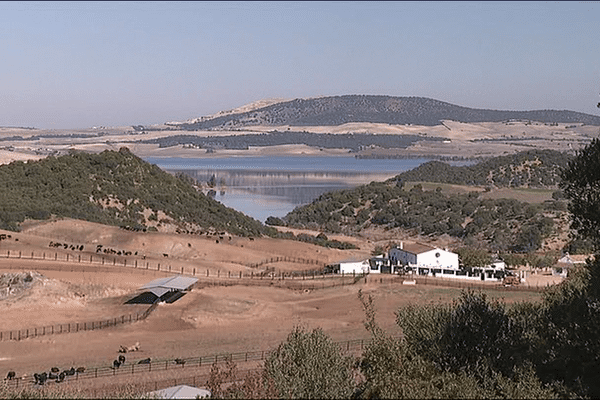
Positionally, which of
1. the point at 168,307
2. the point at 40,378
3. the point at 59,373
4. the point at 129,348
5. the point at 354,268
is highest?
the point at 40,378

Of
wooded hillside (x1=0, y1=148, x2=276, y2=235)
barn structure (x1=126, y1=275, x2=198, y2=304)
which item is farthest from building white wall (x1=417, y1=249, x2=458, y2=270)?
wooded hillside (x1=0, y1=148, x2=276, y2=235)

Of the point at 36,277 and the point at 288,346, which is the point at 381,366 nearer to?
the point at 288,346

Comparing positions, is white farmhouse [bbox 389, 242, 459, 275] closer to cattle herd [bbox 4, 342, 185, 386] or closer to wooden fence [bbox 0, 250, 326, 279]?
wooden fence [bbox 0, 250, 326, 279]

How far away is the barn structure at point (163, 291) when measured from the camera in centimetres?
5347

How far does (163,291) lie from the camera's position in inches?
2101

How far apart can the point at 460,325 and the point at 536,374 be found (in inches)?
A: 141

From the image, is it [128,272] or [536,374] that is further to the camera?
[128,272]

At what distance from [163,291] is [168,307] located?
159 centimetres

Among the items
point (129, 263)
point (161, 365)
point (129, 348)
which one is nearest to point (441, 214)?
point (129, 263)

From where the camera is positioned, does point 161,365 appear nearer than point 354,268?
Yes

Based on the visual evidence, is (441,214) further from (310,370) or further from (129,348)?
(310,370)

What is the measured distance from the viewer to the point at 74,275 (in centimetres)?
5912

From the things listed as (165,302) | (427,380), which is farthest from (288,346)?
(165,302)

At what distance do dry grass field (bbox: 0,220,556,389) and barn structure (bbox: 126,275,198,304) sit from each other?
818 millimetres
